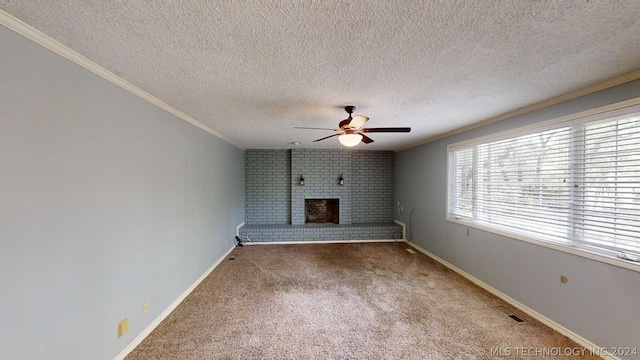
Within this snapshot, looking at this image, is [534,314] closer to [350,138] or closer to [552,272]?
[552,272]

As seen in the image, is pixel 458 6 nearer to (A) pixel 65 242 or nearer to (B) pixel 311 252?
(A) pixel 65 242

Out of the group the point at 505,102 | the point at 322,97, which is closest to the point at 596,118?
the point at 505,102

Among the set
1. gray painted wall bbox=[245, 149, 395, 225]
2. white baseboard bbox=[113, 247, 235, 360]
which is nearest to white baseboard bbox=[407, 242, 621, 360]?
gray painted wall bbox=[245, 149, 395, 225]

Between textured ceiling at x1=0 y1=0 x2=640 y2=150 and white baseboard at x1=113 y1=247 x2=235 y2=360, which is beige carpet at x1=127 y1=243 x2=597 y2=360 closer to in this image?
white baseboard at x1=113 y1=247 x2=235 y2=360

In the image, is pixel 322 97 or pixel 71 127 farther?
pixel 322 97

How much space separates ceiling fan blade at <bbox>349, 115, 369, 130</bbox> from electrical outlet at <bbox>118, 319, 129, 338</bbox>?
2691 millimetres

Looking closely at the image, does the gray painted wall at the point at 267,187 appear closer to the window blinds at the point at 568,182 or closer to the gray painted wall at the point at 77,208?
the gray painted wall at the point at 77,208

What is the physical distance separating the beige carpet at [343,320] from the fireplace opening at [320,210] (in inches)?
100

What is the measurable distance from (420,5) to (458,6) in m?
0.18

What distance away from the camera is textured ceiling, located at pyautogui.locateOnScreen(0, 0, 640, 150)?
1.11 metres

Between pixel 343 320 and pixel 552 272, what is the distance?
7.22ft

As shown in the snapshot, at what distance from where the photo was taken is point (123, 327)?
1901 millimetres

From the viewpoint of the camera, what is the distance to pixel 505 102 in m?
2.40

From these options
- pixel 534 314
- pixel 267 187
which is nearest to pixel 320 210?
pixel 267 187
